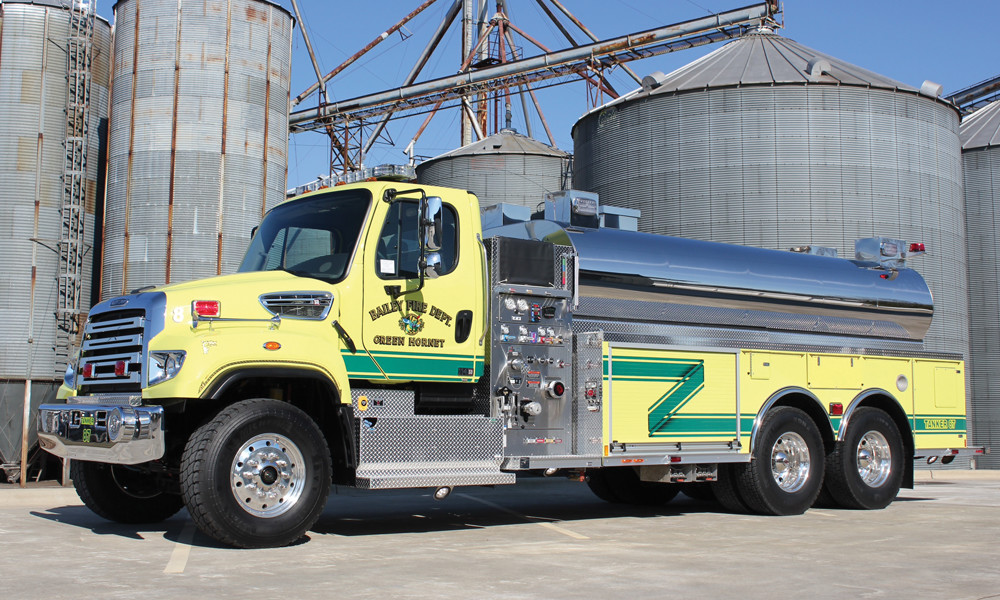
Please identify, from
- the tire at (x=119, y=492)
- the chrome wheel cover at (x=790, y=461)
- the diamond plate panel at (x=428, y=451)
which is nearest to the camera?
the diamond plate panel at (x=428, y=451)

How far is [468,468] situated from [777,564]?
9.97ft

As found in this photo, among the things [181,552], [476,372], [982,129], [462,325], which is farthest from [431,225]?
[982,129]

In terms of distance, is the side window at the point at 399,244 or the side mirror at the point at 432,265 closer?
the side mirror at the point at 432,265

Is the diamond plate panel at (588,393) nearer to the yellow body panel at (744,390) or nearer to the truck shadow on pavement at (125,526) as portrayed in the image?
the yellow body panel at (744,390)

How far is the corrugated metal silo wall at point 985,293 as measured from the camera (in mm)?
28000

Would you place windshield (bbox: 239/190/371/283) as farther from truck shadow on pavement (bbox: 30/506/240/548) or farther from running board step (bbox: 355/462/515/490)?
truck shadow on pavement (bbox: 30/506/240/548)

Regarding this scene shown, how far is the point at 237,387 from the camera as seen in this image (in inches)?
352

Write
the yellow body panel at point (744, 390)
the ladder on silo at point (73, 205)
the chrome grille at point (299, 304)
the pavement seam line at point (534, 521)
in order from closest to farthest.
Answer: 1. the chrome grille at point (299, 304)
2. the pavement seam line at point (534, 521)
3. the yellow body panel at point (744, 390)
4. the ladder on silo at point (73, 205)

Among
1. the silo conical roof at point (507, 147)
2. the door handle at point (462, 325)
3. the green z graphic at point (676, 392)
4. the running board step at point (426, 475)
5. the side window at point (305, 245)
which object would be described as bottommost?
the running board step at point (426, 475)

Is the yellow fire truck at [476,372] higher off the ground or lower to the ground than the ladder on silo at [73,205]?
lower

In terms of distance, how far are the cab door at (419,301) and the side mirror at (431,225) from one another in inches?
8.7

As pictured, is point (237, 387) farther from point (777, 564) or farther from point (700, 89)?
point (700, 89)

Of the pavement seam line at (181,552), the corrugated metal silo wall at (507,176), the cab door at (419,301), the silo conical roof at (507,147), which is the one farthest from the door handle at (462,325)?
the silo conical roof at (507,147)

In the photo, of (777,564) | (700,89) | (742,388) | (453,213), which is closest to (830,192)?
(700,89)
